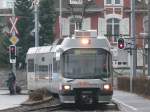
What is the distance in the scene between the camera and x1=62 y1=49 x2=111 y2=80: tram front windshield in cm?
2853

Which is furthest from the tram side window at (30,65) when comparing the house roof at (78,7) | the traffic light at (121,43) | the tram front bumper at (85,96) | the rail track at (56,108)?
the house roof at (78,7)

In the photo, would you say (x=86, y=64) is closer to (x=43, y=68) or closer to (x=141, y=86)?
(x=43, y=68)

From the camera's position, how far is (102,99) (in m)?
28.5

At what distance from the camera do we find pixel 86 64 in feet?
94.2

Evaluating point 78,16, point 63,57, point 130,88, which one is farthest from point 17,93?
point 78,16

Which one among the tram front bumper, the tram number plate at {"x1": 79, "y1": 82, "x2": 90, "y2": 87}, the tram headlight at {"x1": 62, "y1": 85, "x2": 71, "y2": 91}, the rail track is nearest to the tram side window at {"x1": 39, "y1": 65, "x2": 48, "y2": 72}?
the rail track

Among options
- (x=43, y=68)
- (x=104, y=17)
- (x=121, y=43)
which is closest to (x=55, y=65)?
(x=43, y=68)

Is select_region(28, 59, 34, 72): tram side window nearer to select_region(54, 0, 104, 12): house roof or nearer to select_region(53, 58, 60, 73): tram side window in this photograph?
select_region(53, 58, 60, 73): tram side window

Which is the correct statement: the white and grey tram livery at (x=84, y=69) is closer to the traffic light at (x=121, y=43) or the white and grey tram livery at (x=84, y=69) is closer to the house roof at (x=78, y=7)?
the traffic light at (x=121, y=43)

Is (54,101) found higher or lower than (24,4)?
lower

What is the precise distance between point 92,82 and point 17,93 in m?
20.0

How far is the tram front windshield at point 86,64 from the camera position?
28531 millimetres

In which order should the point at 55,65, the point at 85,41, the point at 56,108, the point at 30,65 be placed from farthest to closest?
the point at 30,65, the point at 55,65, the point at 56,108, the point at 85,41

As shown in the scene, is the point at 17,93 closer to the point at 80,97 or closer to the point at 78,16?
the point at 80,97
